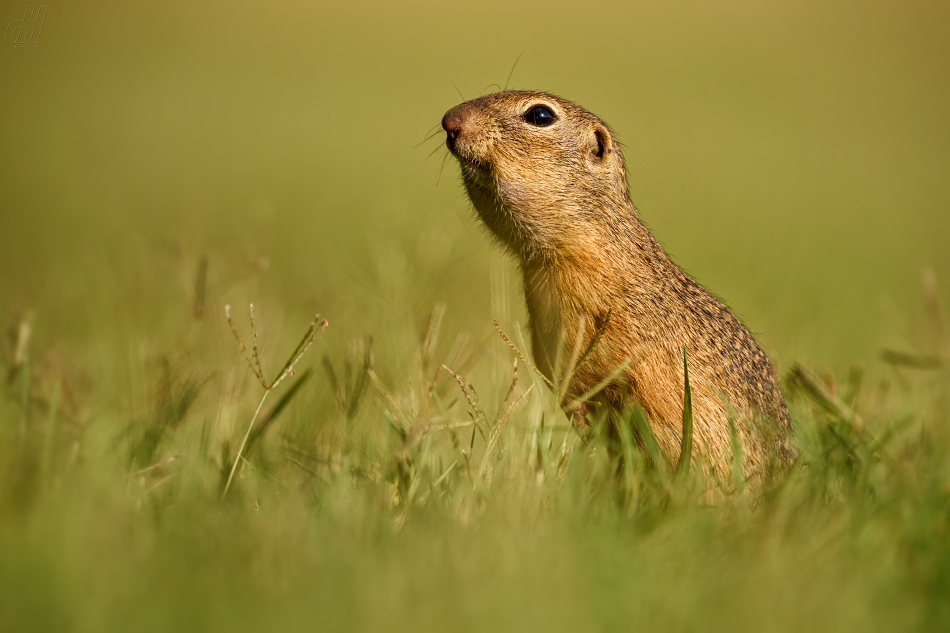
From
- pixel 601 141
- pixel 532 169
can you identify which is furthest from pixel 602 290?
pixel 601 141

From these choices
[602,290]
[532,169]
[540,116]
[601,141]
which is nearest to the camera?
[602,290]

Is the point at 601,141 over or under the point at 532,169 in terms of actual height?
over

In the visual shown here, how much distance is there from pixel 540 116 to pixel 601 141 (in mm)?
367

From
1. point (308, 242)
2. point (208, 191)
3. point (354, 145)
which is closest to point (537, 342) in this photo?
point (308, 242)

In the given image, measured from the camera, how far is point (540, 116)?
162 inches

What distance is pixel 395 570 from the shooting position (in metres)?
2.17

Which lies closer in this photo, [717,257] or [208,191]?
[717,257]

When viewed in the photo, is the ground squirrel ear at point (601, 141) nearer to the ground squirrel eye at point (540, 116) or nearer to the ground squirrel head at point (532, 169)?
the ground squirrel head at point (532, 169)

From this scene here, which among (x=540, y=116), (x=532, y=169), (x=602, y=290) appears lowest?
(x=602, y=290)

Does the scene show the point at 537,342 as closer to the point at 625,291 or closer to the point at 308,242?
the point at 625,291

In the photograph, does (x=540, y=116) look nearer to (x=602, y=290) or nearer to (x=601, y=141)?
(x=601, y=141)

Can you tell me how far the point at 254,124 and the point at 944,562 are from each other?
17.7 m

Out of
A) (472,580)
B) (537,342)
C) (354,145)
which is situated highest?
(354,145)

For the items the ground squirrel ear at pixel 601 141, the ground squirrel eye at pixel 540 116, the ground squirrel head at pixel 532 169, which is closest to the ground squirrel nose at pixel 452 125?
the ground squirrel head at pixel 532 169
